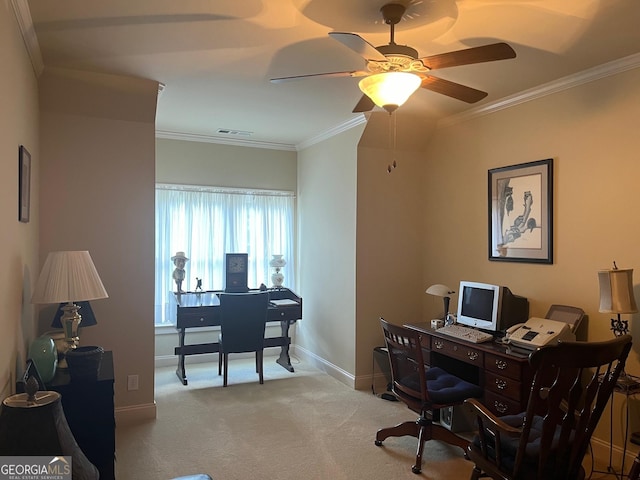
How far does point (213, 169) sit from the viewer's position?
554 centimetres

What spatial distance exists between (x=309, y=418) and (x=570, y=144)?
283cm

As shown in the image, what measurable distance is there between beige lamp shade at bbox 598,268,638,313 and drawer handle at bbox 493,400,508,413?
85 cm

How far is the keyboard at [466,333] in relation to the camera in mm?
3375

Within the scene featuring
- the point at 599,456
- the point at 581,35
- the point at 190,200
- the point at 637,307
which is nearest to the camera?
the point at 581,35

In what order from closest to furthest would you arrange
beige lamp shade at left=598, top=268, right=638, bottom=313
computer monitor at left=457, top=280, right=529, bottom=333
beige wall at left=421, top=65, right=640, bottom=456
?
1. beige lamp shade at left=598, top=268, right=638, bottom=313
2. beige wall at left=421, top=65, right=640, bottom=456
3. computer monitor at left=457, top=280, right=529, bottom=333

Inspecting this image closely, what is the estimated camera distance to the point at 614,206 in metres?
3.12

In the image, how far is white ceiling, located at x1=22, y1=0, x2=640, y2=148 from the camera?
93.4 inches

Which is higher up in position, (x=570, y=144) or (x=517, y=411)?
(x=570, y=144)

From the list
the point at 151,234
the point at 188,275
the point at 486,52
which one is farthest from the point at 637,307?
the point at 188,275

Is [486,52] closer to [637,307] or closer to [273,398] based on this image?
[637,307]

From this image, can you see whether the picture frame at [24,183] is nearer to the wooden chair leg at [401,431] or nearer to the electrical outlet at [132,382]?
the electrical outlet at [132,382]

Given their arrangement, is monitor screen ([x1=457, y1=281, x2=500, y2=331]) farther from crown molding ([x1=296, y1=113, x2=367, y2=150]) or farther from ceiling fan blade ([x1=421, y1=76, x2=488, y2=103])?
Result: crown molding ([x1=296, y1=113, x2=367, y2=150])

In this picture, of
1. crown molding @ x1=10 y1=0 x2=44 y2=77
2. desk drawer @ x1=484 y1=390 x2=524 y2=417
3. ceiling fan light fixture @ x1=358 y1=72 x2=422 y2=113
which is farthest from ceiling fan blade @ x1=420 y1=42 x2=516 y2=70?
desk drawer @ x1=484 y1=390 x2=524 y2=417

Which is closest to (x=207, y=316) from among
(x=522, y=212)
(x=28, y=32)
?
(x=28, y=32)
